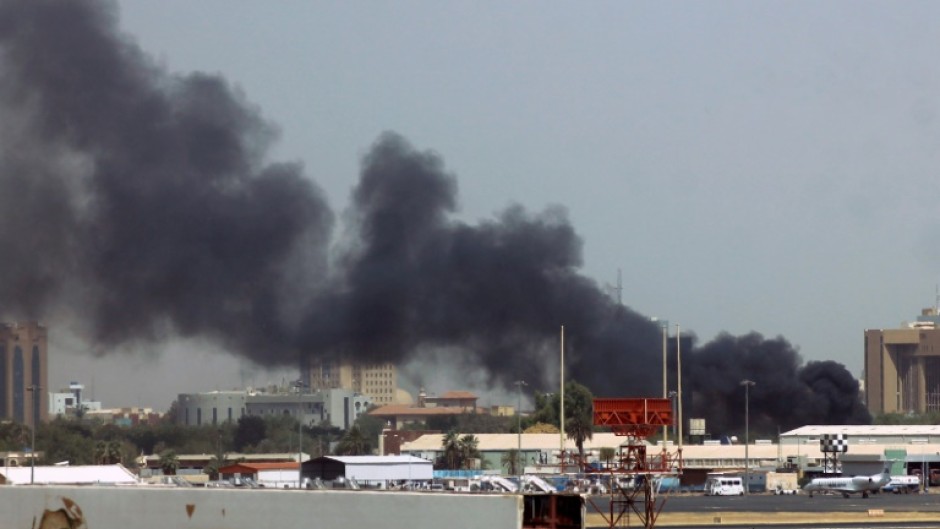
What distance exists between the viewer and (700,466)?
12950 centimetres

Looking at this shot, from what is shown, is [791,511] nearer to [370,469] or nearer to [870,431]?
[370,469]

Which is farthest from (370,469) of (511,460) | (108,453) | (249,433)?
(249,433)

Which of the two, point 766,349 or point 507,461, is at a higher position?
point 766,349

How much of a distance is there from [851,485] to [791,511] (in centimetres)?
2705

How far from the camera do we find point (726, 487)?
10512 centimetres

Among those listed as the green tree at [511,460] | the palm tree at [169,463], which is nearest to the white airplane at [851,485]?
the green tree at [511,460]

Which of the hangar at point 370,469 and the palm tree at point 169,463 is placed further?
the palm tree at point 169,463

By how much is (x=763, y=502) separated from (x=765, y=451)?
4639 cm

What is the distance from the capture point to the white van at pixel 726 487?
105 meters

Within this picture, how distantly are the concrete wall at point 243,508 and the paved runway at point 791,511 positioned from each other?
23574 millimetres

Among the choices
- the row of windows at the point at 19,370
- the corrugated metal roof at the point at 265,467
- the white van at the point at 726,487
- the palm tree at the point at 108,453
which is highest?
the row of windows at the point at 19,370

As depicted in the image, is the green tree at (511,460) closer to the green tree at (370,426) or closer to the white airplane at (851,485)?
the white airplane at (851,485)

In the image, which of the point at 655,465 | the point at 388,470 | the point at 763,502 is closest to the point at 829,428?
the point at 763,502

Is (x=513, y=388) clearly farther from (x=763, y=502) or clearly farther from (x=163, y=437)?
(x=763, y=502)
